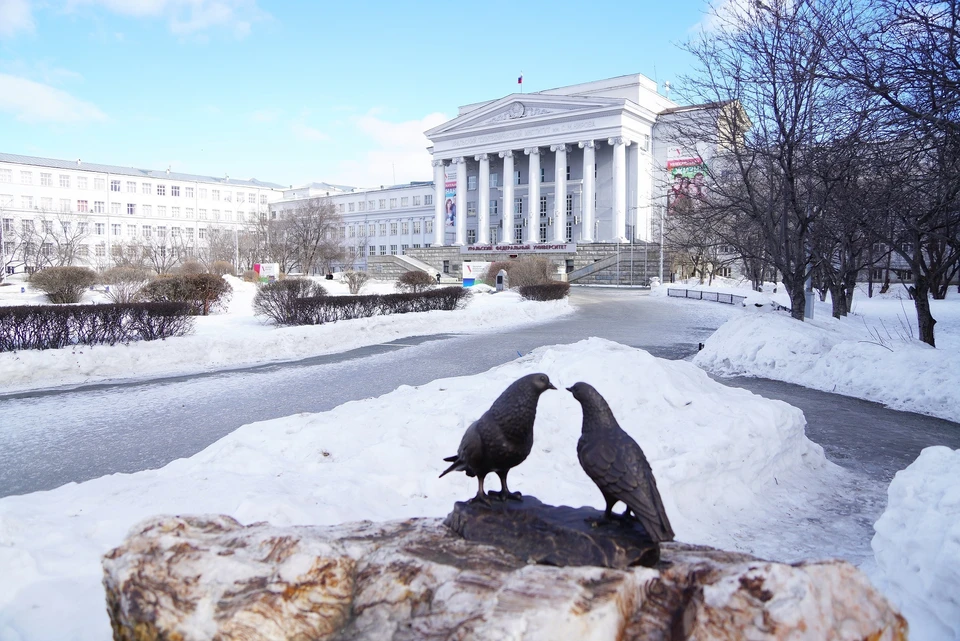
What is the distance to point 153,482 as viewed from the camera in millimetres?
4973

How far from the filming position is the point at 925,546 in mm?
3527

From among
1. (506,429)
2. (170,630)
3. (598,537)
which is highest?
(506,429)

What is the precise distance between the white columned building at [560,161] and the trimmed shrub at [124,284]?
44875 millimetres

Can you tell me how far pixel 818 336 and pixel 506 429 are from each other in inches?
456

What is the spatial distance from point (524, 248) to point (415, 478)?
208ft

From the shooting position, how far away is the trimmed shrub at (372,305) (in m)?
18.1

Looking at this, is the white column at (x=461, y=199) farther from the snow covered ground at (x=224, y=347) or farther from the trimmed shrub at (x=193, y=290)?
the trimmed shrub at (x=193, y=290)

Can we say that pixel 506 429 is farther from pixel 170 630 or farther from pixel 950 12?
pixel 950 12

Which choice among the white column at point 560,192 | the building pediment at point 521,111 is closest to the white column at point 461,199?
the building pediment at point 521,111

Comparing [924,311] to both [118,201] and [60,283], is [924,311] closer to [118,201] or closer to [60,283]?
[60,283]

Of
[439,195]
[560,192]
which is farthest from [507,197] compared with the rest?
[439,195]

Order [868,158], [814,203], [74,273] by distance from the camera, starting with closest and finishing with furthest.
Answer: [868,158]
[814,203]
[74,273]

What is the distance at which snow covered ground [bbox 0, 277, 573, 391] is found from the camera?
36.1 feet

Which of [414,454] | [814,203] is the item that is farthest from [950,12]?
[814,203]
